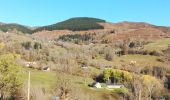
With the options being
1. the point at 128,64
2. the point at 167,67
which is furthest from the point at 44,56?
the point at 167,67

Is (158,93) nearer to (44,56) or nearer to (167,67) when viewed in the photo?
(167,67)

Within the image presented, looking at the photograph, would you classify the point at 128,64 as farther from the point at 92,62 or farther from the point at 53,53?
the point at 53,53

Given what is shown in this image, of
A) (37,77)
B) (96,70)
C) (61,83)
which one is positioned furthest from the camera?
(96,70)

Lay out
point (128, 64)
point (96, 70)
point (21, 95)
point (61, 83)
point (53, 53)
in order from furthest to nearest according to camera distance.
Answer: point (53, 53)
point (128, 64)
point (96, 70)
point (21, 95)
point (61, 83)

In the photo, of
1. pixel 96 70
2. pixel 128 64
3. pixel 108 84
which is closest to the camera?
pixel 108 84

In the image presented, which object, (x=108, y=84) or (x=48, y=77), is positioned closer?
(x=48, y=77)

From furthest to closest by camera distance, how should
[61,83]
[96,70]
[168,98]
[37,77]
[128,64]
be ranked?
1. [128,64]
2. [96,70]
3. [37,77]
4. [168,98]
5. [61,83]

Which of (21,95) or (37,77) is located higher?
(21,95)

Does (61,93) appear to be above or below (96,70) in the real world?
above

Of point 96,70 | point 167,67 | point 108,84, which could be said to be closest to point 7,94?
point 108,84
